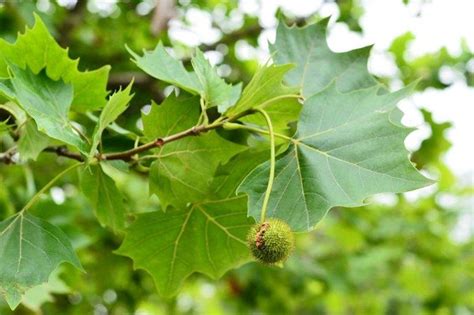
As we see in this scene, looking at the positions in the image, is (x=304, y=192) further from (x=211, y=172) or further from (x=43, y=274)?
(x=43, y=274)

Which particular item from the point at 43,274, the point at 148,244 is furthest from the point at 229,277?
the point at 43,274

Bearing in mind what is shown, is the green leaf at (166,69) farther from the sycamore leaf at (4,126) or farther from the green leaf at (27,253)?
A: the green leaf at (27,253)

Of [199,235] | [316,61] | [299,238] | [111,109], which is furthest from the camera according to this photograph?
[299,238]

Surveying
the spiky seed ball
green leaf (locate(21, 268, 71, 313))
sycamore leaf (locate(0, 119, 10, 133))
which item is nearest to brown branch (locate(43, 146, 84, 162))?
Answer: sycamore leaf (locate(0, 119, 10, 133))

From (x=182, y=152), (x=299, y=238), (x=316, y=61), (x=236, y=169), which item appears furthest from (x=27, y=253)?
(x=299, y=238)

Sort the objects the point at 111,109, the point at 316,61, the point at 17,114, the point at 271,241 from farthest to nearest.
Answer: the point at 316,61, the point at 17,114, the point at 111,109, the point at 271,241

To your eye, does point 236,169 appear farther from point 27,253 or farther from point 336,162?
point 27,253
